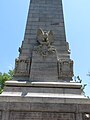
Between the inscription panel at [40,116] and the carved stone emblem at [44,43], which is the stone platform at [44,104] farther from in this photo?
the carved stone emblem at [44,43]

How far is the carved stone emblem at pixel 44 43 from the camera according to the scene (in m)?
12.9

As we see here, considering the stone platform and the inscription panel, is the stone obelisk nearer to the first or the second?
the stone platform

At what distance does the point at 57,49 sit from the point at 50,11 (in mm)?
2612

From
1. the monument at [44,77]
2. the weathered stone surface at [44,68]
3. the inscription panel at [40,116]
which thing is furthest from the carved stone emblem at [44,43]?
the inscription panel at [40,116]

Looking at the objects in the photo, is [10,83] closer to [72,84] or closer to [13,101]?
[13,101]

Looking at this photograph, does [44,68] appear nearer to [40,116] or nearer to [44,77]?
[44,77]

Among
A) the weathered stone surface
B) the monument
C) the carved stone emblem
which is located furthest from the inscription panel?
the carved stone emblem

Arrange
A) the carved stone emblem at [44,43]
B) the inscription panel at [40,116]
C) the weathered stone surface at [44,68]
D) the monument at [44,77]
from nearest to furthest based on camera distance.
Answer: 1. the inscription panel at [40,116]
2. the monument at [44,77]
3. the weathered stone surface at [44,68]
4. the carved stone emblem at [44,43]

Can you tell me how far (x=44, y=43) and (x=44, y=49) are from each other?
36 centimetres

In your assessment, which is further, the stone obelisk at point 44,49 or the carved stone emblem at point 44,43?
the carved stone emblem at point 44,43

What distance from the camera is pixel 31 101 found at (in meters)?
10.7

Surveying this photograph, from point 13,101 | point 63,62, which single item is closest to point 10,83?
point 13,101

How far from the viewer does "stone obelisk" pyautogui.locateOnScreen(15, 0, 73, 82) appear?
40.9 ft

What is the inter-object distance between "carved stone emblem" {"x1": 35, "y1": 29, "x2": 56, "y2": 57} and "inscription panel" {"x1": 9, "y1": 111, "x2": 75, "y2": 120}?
3598mm
